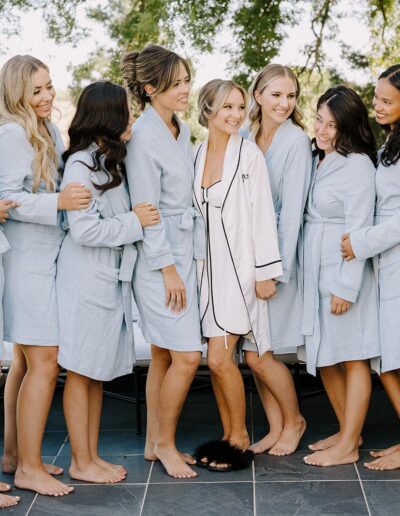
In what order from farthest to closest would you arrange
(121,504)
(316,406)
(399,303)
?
(316,406) → (399,303) → (121,504)

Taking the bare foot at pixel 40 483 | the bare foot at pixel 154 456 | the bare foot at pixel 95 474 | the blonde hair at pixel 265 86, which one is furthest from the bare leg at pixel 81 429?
the blonde hair at pixel 265 86

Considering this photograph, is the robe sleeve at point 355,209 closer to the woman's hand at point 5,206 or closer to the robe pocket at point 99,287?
the robe pocket at point 99,287

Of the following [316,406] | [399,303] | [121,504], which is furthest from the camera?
[316,406]

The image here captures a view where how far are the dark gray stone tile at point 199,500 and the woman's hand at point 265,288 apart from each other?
726mm

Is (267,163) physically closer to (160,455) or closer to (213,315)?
(213,315)

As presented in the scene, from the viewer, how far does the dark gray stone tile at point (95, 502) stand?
3.11 meters

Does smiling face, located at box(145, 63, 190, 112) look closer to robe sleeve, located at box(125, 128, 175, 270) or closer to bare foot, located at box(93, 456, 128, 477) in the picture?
robe sleeve, located at box(125, 128, 175, 270)

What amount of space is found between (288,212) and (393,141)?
490mm

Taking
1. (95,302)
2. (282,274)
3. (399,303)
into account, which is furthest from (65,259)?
(399,303)

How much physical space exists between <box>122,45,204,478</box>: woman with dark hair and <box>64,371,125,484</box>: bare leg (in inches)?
10.3

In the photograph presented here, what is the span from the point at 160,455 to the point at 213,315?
0.61m

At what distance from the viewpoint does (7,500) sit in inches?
124

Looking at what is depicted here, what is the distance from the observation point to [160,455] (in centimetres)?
353

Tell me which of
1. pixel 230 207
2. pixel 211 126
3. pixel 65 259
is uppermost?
pixel 211 126
